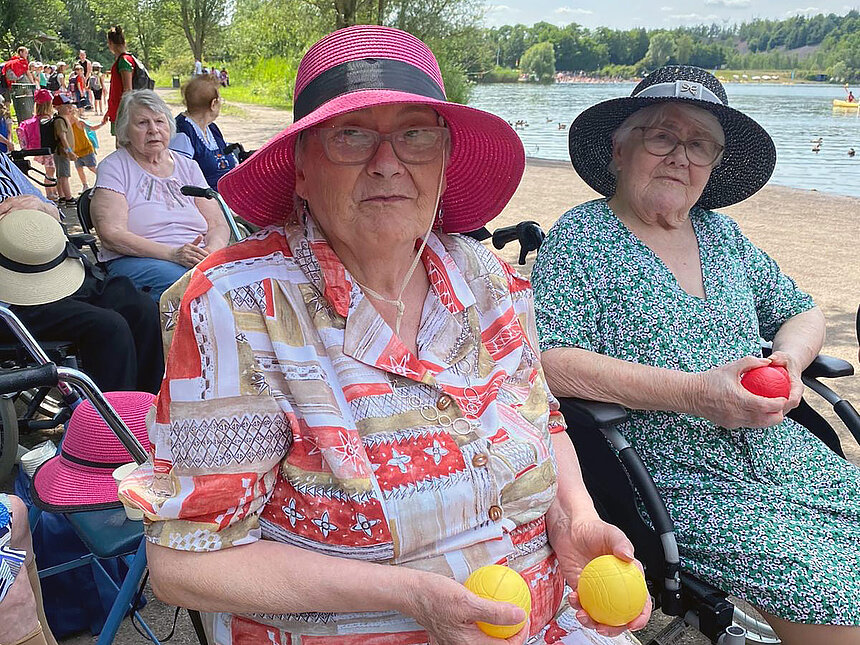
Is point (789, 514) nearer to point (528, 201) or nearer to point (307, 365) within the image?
point (307, 365)

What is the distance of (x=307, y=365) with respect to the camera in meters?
1.38

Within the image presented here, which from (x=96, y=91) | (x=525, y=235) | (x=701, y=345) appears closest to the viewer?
(x=701, y=345)

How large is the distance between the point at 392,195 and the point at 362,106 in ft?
0.66

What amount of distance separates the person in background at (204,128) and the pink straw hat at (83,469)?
4314mm

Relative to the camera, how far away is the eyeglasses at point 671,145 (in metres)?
2.25

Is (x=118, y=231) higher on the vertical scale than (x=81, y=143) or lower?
higher

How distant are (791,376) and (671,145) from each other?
74 centimetres

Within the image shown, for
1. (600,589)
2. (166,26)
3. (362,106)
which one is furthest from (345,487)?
(166,26)

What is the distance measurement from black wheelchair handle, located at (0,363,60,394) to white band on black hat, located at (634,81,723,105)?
5.66ft

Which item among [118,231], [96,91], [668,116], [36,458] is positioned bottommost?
[96,91]

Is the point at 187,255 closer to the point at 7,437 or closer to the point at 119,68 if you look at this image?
the point at 7,437

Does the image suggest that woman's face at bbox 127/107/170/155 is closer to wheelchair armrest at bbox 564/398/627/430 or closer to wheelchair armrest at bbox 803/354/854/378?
wheelchair armrest at bbox 564/398/627/430

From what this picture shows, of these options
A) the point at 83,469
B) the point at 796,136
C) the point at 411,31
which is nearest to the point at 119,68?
the point at 83,469

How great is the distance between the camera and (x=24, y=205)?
328cm
